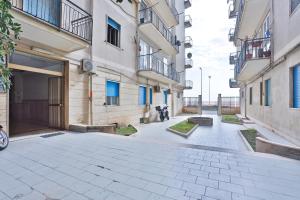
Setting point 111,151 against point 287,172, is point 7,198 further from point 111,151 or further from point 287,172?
point 287,172

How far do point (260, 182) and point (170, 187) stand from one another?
137 cm

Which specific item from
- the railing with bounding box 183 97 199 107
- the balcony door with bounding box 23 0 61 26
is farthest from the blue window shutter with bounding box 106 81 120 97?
the railing with bounding box 183 97 199 107

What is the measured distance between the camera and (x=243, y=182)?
8.47ft

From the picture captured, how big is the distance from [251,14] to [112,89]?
877 centimetres

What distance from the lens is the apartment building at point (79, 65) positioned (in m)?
5.28

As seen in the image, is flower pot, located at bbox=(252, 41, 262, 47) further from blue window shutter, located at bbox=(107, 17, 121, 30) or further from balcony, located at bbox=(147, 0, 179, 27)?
balcony, located at bbox=(147, 0, 179, 27)

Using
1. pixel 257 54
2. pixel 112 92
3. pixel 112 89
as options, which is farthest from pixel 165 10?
pixel 112 92

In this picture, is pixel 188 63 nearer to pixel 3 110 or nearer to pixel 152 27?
pixel 152 27

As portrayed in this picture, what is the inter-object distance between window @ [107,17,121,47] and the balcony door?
316 centimetres

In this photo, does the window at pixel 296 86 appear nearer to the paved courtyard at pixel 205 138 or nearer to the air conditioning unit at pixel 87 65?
the paved courtyard at pixel 205 138

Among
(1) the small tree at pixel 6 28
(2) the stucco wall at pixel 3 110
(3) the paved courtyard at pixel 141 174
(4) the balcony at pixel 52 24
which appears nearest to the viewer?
(1) the small tree at pixel 6 28

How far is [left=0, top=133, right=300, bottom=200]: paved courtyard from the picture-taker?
2.25 metres

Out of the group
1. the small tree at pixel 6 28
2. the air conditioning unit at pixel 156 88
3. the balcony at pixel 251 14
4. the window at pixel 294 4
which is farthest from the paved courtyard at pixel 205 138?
the balcony at pixel 251 14

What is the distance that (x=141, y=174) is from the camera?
2.82 m
